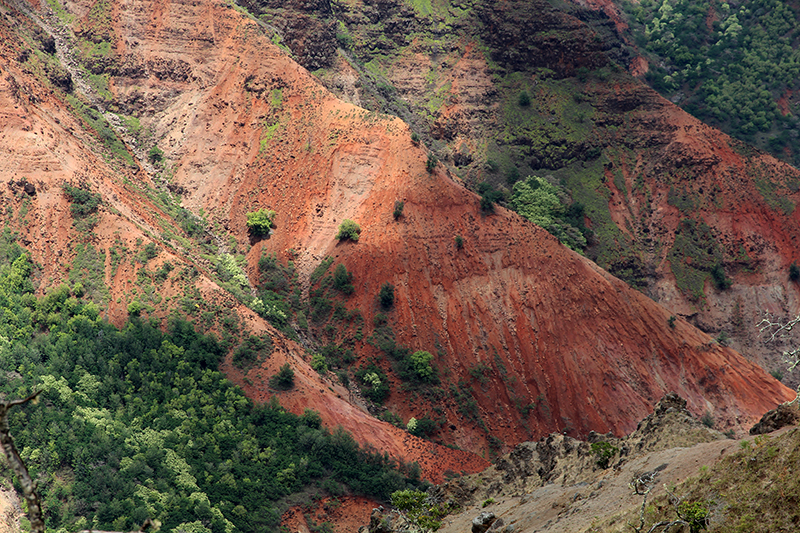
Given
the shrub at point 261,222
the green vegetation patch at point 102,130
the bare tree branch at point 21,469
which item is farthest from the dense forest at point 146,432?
the bare tree branch at point 21,469

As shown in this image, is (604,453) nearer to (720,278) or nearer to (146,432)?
(146,432)

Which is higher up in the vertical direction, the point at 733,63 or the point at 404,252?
the point at 733,63

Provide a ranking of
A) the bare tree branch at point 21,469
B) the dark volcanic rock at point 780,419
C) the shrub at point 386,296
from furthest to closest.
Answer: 1. the shrub at point 386,296
2. the dark volcanic rock at point 780,419
3. the bare tree branch at point 21,469

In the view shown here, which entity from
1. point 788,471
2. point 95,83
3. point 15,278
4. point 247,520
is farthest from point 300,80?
point 788,471

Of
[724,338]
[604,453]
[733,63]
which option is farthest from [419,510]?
[733,63]

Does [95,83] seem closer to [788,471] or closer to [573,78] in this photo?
[573,78]

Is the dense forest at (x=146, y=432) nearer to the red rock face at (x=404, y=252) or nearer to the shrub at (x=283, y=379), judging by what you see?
the shrub at (x=283, y=379)

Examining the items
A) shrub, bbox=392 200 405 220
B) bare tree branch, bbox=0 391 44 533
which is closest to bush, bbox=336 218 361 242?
shrub, bbox=392 200 405 220
